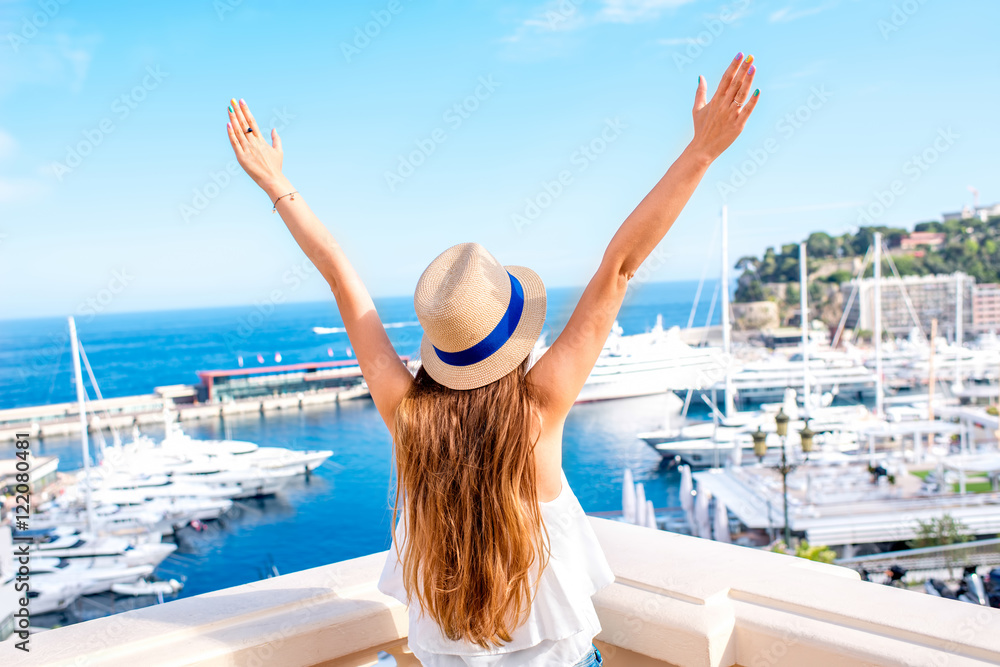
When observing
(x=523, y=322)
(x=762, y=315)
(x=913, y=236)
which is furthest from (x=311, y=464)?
(x=913, y=236)

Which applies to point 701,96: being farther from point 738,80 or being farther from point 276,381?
point 276,381

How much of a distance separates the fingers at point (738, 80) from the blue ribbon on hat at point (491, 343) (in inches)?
14.8

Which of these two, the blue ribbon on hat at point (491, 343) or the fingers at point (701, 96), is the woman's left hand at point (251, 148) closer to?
the blue ribbon on hat at point (491, 343)

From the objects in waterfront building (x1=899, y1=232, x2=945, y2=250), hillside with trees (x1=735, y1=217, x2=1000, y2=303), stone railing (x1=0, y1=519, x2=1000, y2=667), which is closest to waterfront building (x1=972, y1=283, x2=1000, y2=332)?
hillside with trees (x1=735, y1=217, x2=1000, y2=303)

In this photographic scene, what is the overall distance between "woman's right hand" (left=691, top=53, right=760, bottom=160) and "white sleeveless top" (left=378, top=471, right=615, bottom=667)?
1.63 feet

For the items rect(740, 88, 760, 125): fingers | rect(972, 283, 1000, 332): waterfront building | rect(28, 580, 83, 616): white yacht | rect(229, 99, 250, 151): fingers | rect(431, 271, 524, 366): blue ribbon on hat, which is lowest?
rect(28, 580, 83, 616): white yacht

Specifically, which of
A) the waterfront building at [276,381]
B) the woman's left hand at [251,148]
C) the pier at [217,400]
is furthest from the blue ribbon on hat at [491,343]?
the waterfront building at [276,381]

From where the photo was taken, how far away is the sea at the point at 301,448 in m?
19.0

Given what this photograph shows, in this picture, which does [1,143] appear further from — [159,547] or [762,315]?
[762,315]

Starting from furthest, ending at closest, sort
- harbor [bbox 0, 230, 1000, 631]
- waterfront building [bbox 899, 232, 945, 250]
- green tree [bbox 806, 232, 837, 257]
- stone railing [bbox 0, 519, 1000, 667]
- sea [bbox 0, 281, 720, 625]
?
green tree [bbox 806, 232, 837, 257]
waterfront building [bbox 899, 232, 945, 250]
sea [bbox 0, 281, 720, 625]
harbor [bbox 0, 230, 1000, 631]
stone railing [bbox 0, 519, 1000, 667]

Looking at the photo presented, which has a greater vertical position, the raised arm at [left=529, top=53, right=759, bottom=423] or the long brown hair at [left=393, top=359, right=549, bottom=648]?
the raised arm at [left=529, top=53, right=759, bottom=423]

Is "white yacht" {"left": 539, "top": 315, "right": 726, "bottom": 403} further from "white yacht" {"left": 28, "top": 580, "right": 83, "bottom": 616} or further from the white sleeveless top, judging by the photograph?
the white sleeveless top

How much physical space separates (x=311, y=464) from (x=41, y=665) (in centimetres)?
2470

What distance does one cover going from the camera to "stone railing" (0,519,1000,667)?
116cm
